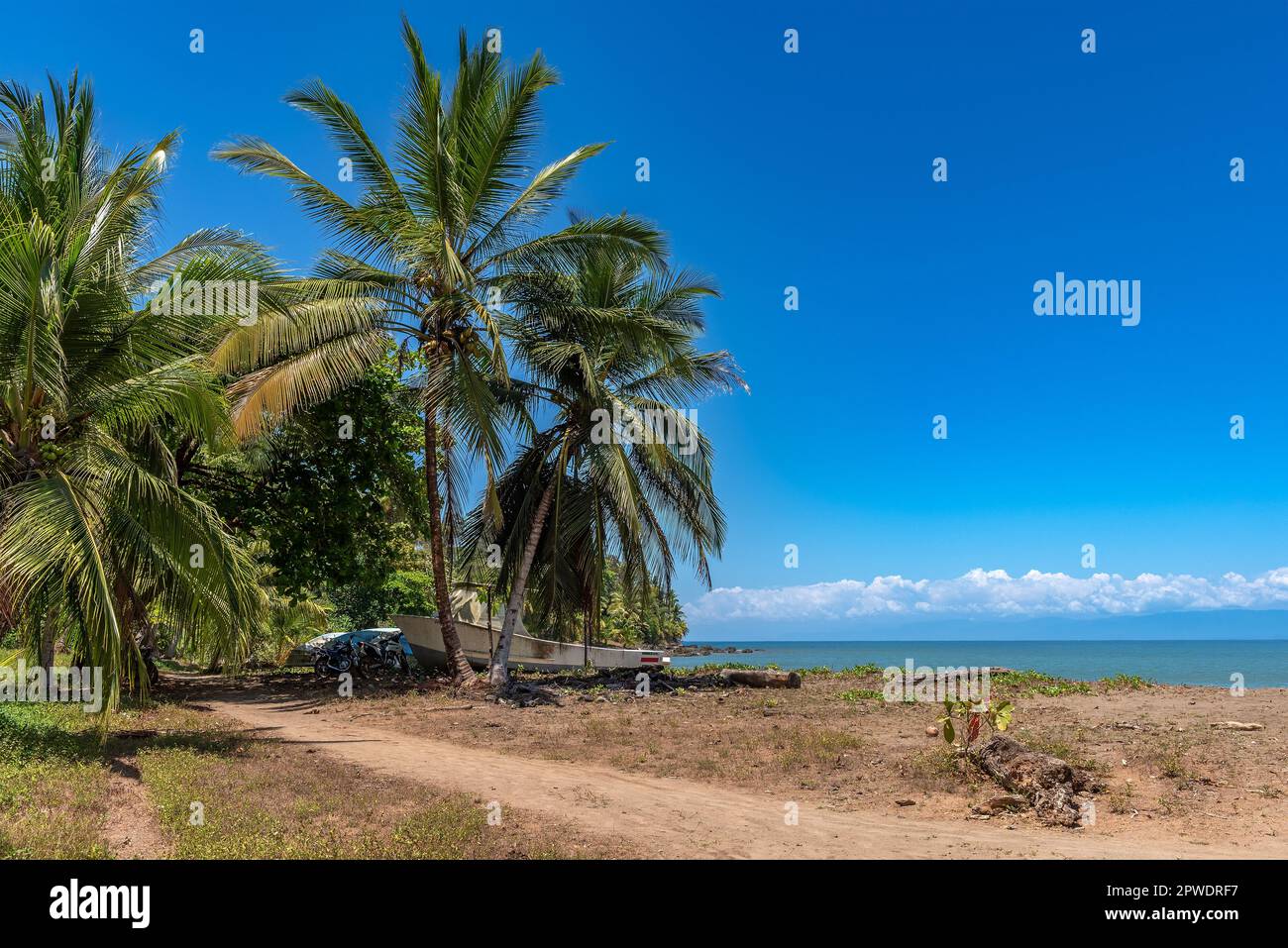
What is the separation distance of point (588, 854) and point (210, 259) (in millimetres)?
8071

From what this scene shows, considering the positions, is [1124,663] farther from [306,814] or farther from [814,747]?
[306,814]

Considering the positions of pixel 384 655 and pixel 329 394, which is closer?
pixel 329 394

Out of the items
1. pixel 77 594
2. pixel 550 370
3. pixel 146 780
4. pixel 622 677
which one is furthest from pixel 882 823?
pixel 622 677

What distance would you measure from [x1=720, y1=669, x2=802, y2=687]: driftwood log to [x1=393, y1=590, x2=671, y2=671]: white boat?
12.3 ft

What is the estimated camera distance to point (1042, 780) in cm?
847

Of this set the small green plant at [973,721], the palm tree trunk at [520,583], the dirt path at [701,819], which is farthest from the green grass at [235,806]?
the palm tree trunk at [520,583]

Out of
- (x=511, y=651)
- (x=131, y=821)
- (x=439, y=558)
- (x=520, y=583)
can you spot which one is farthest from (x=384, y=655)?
(x=131, y=821)

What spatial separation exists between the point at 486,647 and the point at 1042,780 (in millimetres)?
17924

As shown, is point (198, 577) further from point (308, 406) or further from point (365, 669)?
point (365, 669)

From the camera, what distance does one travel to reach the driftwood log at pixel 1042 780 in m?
7.91

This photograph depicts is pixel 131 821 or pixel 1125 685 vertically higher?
pixel 131 821

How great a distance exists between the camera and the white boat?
69.9 ft

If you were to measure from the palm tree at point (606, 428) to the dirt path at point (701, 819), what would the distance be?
622 centimetres

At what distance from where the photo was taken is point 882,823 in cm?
791
